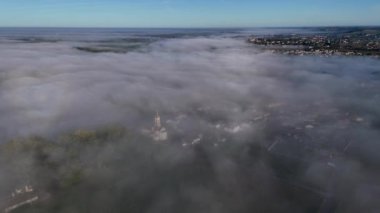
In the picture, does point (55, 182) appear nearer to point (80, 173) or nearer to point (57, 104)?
point (80, 173)

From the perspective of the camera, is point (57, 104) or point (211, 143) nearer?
point (211, 143)

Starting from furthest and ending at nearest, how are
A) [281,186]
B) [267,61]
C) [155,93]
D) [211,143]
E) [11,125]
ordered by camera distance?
[267,61]
[155,93]
[11,125]
[211,143]
[281,186]

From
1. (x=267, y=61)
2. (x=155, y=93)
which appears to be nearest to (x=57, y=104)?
(x=155, y=93)

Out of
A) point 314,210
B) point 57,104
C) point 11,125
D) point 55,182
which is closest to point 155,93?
point 57,104

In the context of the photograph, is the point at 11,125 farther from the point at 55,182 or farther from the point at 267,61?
the point at 267,61

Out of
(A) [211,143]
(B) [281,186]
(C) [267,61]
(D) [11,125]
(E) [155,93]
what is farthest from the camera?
(C) [267,61]

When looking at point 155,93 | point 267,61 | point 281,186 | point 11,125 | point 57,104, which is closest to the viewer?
point 281,186
